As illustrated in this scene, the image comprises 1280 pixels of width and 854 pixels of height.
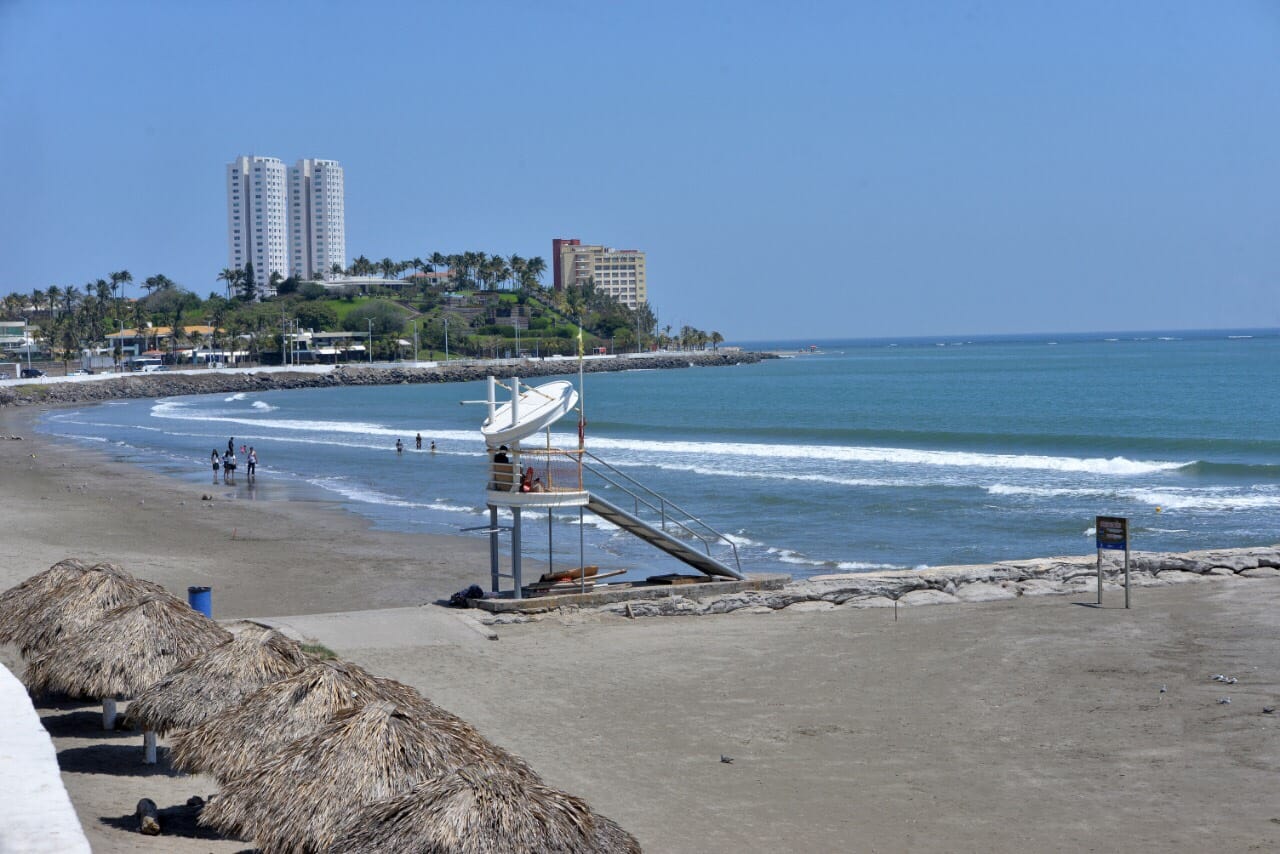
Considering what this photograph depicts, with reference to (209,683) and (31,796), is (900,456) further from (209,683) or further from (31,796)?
(31,796)

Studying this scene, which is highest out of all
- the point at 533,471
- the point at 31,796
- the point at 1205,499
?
the point at 533,471

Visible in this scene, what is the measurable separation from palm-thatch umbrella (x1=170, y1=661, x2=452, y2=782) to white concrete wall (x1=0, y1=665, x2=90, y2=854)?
3.42ft

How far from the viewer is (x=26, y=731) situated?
398 inches

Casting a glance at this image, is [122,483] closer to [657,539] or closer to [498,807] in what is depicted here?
[657,539]

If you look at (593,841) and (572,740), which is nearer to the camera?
(593,841)

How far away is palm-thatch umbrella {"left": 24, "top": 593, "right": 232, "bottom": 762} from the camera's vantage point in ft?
38.9

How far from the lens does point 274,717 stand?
9844mm

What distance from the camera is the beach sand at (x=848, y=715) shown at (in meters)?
10.9

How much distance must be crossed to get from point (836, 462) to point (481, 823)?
3834cm

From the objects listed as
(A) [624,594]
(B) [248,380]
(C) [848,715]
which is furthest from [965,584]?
(B) [248,380]

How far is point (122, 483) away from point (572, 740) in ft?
102

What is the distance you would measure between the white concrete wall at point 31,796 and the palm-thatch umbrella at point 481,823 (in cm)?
178

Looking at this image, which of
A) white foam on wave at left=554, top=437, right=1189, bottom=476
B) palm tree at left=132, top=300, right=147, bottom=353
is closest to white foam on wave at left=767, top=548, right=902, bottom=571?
white foam on wave at left=554, top=437, right=1189, bottom=476

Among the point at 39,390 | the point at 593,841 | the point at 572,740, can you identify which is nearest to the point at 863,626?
the point at 572,740
